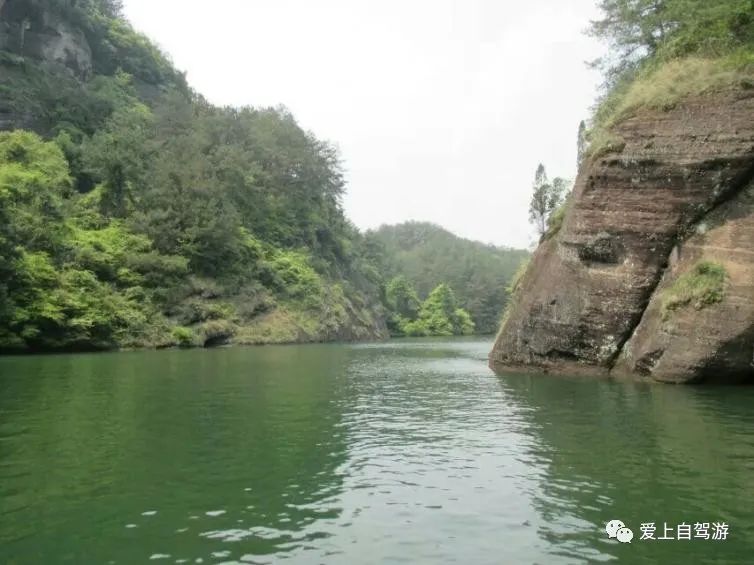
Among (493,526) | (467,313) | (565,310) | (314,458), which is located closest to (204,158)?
(565,310)

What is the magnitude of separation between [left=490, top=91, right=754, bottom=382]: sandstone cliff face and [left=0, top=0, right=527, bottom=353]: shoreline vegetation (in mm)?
27429

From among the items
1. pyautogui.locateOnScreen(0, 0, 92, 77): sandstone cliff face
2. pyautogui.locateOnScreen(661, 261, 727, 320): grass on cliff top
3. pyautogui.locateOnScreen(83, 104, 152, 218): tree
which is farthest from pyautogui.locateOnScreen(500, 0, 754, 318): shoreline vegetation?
pyautogui.locateOnScreen(0, 0, 92, 77): sandstone cliff face

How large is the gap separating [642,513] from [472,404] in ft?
30.0

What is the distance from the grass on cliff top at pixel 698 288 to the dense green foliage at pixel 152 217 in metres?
31.2

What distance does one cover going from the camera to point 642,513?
802cm

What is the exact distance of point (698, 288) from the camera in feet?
64.7

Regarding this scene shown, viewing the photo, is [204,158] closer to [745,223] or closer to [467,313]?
Answer: [745,223]

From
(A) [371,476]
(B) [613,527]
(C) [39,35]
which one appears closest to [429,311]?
(C) [39,35]

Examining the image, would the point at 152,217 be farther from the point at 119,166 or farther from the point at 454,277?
the point at 454,277

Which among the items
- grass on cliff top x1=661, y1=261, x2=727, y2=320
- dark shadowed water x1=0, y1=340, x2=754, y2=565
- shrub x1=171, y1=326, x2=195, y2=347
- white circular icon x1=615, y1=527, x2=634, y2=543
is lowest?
white circular icon x1=615, y1=527, x2=634, y2=543

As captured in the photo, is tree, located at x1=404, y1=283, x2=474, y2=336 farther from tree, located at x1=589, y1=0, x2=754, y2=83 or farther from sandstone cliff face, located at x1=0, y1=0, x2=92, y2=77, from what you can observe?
tree, located at x1=589, y1=0, x2=754, y2=83

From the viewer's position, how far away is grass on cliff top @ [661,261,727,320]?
64.1ft

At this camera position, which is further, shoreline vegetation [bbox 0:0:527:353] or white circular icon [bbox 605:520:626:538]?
shoreline vegetation [bbox 0:0:527:353]

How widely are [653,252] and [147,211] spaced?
44.0 meters
